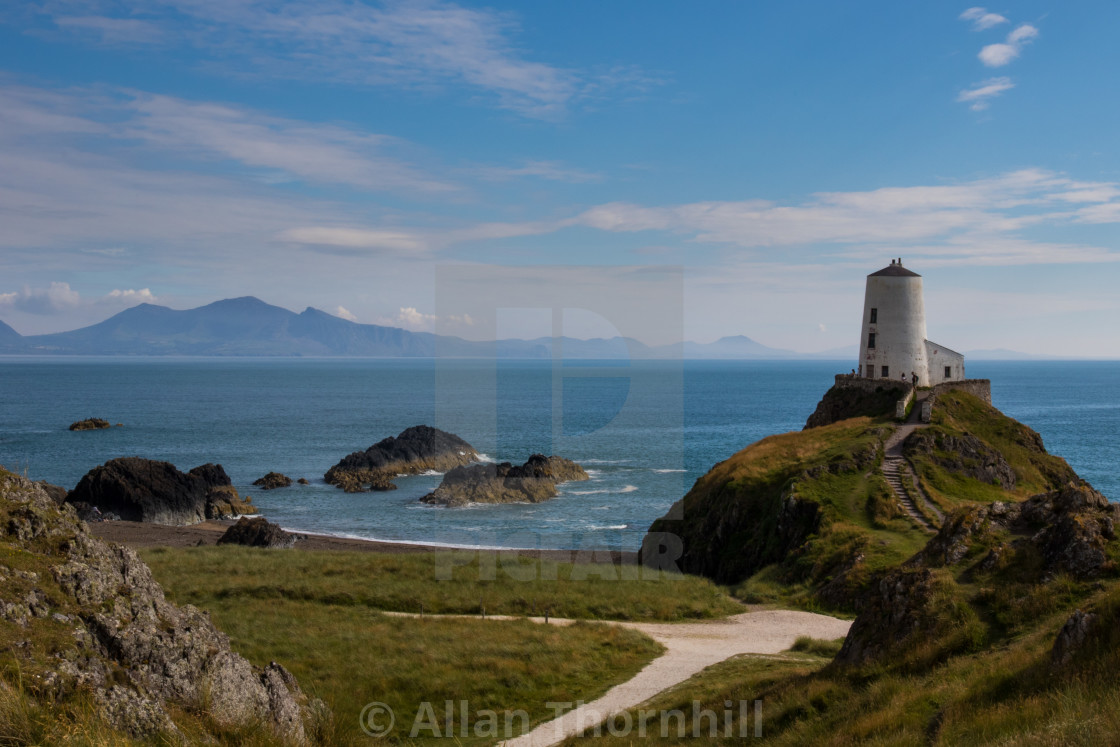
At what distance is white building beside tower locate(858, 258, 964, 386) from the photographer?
5219 centimetres

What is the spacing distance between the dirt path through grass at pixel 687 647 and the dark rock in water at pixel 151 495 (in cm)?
4640

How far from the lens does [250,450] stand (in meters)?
102

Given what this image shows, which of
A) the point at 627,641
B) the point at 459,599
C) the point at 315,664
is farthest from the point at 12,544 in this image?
the point at 459,599

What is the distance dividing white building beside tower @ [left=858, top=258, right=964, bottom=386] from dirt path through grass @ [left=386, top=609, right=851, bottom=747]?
2881 cm

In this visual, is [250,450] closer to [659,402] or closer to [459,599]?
[459,599]

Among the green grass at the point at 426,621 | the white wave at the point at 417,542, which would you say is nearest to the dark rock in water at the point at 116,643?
the green grass at the point at 426,621

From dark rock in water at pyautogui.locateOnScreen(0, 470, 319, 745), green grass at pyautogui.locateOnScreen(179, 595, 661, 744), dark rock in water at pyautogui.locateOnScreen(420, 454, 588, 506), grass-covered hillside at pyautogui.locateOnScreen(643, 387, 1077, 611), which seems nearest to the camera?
dark rock in water at pyautogui.locateOnScreen(0, 470, 319, 745)

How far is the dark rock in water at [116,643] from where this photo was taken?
427 inches

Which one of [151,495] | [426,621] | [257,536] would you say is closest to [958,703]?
[426,621]

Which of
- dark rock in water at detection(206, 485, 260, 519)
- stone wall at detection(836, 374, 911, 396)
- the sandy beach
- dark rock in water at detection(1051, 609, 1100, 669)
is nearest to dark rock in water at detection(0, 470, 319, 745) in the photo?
dark rock in water at detection(1051, 609, 1100, 669)

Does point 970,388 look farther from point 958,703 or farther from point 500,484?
point 958,703

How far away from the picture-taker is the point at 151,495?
64.8 metres

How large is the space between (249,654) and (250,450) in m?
85.2

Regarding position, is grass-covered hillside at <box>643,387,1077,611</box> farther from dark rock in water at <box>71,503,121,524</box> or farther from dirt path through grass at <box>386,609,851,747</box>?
Answer: dark rock in water at <box>71,503,121,524</box>
